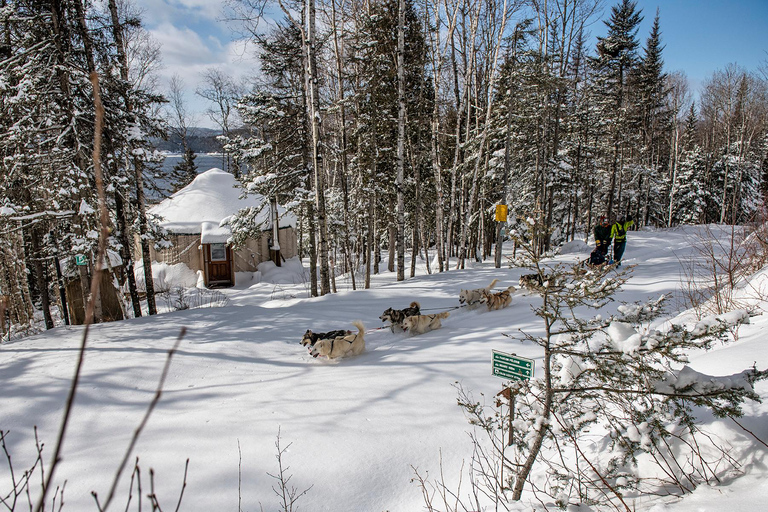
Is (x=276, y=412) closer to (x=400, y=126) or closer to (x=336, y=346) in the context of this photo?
(x=336, y=346)

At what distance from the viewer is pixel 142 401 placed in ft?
14.3

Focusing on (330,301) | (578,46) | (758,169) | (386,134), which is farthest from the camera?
(758,169)

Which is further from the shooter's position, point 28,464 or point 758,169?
point 758,169

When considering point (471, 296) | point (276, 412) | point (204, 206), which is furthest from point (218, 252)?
point (276, 412)

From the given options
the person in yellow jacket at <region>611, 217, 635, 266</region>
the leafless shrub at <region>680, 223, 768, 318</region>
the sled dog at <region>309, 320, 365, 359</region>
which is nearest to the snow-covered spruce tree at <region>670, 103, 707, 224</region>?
the person in yellow jacket at <region>611, 217, 635, 266</region>

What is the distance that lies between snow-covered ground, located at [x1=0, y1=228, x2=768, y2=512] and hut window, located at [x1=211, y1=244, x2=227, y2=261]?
12.4 metres

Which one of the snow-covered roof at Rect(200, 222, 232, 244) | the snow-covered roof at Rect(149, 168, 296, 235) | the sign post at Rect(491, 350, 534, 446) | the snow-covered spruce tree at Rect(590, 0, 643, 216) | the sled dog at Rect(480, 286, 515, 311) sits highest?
the snow-covered spruce tree at Rect(590, 0, 643, 216)

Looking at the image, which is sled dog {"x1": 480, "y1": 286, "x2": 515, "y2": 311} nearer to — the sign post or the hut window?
the sign post

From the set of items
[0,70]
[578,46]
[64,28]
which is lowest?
[0,70]

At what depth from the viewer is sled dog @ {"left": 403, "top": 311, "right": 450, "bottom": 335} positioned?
6746 millimetres

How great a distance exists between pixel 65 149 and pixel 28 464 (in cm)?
698

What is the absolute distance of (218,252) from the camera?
19.5 m

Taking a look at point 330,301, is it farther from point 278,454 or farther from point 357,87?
point 357,87

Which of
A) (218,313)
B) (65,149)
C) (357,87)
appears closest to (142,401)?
Result: (218,313)
